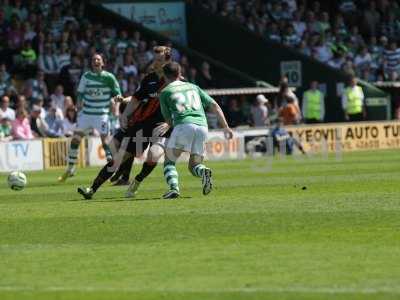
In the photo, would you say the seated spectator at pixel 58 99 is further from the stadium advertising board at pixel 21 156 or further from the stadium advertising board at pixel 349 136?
the stadium advertising board at pixel 349 136

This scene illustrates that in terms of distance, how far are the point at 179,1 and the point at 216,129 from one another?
8.00m

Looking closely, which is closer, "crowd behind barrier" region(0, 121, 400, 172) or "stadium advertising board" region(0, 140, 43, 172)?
"stadium advertising board" region(0, 140, 43, 172)

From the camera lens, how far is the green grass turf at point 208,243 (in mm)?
9172

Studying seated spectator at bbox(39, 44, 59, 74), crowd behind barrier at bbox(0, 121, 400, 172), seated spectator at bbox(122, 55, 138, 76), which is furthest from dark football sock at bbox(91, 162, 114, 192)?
seated spectator at bbox(122, 55, 138, 76)

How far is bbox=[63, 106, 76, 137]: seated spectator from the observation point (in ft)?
100

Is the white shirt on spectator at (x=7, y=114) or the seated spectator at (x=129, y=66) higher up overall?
the seated spectator at (x=129, y=66)

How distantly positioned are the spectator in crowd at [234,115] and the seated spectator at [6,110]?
305 inches

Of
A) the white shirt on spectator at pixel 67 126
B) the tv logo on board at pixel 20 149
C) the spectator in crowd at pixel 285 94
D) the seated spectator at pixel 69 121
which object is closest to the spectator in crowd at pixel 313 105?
the spectator in crowd at pixel 285 94

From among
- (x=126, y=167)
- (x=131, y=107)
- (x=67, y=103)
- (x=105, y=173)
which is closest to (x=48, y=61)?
(x=67, y=103)

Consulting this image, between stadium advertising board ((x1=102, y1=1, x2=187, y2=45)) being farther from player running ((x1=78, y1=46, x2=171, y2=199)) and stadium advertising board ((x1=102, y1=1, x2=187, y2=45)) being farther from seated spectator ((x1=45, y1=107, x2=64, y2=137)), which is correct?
Result: player running ((x1=78, y1=46, x2=171, y2=199))

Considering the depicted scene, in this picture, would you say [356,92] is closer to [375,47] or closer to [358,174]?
[375,47]

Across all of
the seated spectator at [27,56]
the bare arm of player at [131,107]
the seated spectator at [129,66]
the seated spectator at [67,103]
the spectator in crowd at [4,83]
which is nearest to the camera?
the bare arm of player at [131,107]

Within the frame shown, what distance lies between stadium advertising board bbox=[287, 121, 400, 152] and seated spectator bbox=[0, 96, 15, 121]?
26.3 feet

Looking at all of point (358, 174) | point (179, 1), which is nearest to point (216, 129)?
point (179, 1)
